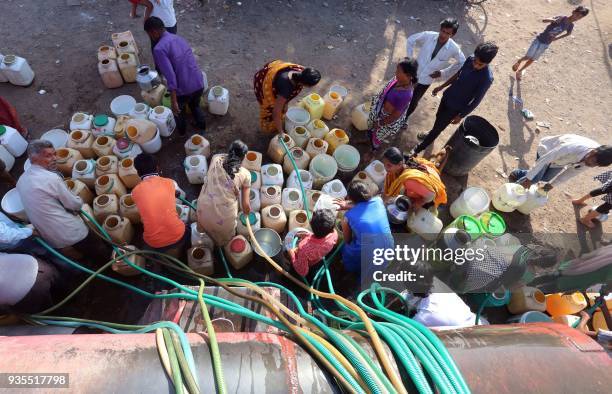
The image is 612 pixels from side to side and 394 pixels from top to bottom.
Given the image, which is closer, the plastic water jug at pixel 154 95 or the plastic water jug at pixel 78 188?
the plastic water jug at pixel 78 188

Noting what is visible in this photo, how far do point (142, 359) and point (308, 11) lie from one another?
7088mm

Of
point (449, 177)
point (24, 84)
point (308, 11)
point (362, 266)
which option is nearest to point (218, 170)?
point (362, 266)

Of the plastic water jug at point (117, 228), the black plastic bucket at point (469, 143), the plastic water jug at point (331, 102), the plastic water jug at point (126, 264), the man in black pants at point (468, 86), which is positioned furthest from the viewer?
the plastic water jug at point (331, 102)

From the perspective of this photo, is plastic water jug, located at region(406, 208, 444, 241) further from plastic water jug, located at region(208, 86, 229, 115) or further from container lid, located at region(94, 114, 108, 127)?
container lid, located at region(94, 114, 108, 127)

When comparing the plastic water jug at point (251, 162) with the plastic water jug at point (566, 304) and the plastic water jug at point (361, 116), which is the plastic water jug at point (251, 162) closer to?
the plastic water jug at point (361, 116)

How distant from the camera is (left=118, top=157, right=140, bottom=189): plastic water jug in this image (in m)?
3.74

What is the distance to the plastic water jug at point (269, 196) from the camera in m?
3.79

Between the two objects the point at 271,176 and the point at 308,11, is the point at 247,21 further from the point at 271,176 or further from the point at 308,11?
the point at 271,176

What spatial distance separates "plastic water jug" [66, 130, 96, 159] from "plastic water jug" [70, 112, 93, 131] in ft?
0.56

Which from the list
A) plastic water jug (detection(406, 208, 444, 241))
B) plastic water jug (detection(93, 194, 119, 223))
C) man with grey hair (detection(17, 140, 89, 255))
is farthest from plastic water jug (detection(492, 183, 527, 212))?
→ man with grey hair (detection(17, 140, 89, 255))

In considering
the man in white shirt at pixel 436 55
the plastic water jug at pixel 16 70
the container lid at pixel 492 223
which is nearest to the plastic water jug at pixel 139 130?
the plastic water jug at pixel 16 70

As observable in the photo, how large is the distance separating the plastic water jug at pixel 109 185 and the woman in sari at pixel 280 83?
1868mm

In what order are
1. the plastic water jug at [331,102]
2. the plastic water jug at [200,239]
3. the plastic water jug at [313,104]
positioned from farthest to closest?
the plastic water jug at [331,102], the plastic water jug at [313,104], the plastic water jug at [200,239]

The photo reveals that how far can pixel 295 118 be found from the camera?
15.1ft
